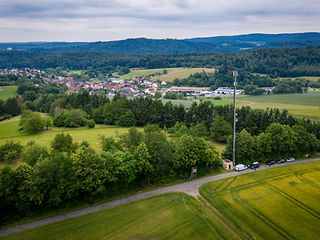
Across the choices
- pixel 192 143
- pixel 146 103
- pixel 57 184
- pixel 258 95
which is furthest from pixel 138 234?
pixel 258 95

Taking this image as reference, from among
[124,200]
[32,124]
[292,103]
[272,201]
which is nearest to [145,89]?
[292,103]

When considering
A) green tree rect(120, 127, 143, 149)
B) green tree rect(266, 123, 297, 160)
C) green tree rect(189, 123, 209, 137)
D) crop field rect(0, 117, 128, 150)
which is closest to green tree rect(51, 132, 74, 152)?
green tree rect(120, 127, 143, 149)

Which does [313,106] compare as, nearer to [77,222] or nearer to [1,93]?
[77,222]

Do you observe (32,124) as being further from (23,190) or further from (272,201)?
(272,201)

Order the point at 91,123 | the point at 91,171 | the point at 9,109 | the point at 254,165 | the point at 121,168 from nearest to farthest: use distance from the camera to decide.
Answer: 1. the point at 91,171
2. the point at 121,168
3. the point at 254,165
4. the point at 91,123
5. the point at 9,109

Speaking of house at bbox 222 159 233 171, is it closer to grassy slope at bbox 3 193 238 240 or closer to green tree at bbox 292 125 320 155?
grassy slope at bbox 3 193 238 240

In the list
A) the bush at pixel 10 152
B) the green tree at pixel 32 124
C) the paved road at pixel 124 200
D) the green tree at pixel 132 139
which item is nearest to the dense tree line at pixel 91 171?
the green tree at pixel 132 139
